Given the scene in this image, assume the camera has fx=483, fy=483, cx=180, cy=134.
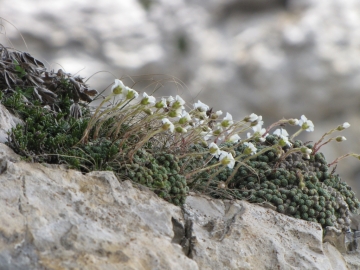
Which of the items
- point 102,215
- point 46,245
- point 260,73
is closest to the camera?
point 46,245

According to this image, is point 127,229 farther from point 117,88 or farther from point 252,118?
point 252,118

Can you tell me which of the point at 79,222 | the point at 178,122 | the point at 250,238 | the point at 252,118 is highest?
the point at 252,118

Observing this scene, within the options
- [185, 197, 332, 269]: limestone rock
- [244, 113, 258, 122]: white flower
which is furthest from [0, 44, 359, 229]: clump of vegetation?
[185, 197, 332, 269]: limestone rock

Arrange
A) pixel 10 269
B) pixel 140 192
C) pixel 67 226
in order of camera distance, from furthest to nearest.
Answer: pixel 140 192
pixel 67 226
pixel 10 269

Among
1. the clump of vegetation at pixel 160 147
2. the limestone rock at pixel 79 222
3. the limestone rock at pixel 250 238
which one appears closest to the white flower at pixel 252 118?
the clump of vegetation at pixel 160 147

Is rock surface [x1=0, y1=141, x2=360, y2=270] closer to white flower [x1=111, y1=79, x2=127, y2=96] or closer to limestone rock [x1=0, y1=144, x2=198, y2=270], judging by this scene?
limestone rock [x1=0, y1=144, x2=198, y2=270]

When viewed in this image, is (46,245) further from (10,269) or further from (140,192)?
(140,192)

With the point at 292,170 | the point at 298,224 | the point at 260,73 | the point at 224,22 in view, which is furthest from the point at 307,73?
the point at 298,224

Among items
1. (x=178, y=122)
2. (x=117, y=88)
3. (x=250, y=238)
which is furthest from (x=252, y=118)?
(x=117, y=88)
